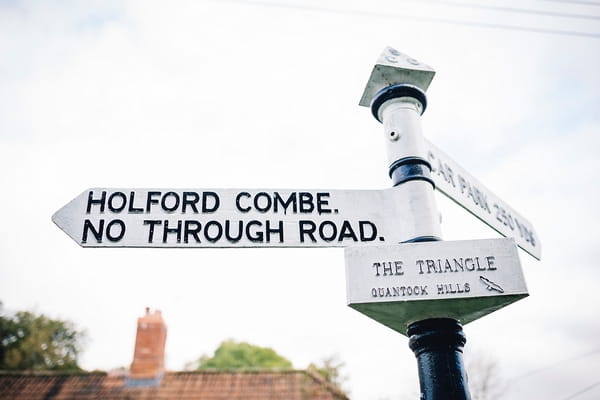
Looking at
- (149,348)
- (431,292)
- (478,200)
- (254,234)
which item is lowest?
(431,292)

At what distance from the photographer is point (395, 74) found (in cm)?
253

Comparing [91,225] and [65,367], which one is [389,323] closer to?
[91,225]

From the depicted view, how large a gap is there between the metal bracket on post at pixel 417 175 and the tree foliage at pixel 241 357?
2728 centimetres

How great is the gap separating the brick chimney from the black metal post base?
486 inches

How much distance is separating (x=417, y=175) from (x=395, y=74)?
0.62 meters

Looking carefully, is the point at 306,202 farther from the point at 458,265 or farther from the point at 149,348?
the point at 149,348

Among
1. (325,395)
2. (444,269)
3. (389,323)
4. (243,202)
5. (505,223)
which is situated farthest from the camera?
(325,395)

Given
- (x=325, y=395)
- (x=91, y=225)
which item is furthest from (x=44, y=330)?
(x=91, y=225)

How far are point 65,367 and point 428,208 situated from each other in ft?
76.6

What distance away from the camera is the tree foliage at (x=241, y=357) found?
28016 mm

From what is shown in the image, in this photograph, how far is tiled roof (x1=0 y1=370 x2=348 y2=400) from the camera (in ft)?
39.1

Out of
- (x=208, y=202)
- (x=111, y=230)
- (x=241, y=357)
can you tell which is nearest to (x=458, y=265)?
(x=208, y=202)

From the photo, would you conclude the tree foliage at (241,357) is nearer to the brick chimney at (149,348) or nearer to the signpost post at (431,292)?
the brick chimney at (149,348)

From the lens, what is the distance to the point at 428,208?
2189 millimetres
